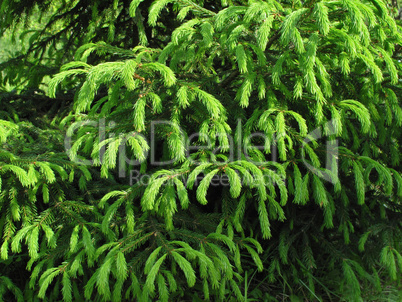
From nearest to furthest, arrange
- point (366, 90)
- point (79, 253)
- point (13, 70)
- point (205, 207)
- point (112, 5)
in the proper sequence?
point (79, 253), point (366, 90), point (205, 207), point (112, 5), point (13, 70)

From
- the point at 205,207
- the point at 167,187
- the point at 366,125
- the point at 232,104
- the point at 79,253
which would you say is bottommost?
the point at 79,253

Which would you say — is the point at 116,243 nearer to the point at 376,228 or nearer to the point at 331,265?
the point at 331,265

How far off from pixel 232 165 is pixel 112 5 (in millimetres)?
1934

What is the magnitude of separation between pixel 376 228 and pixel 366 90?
914 millimetres

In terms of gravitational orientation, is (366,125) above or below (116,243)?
above

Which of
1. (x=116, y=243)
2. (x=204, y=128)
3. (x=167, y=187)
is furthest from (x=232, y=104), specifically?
(x=116, y=243)

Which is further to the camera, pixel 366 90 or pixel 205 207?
pixel 205 207

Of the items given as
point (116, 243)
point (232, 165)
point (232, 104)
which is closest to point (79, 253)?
point (116, 243)

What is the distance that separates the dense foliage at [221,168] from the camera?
1.82 meters

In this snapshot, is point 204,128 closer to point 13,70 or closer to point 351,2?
point 351,2

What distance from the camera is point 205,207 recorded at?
→ 2623mm

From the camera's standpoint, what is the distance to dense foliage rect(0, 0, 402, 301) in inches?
71.7

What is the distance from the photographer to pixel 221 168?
182 cm

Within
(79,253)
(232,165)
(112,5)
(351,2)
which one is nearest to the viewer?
(351,2)
